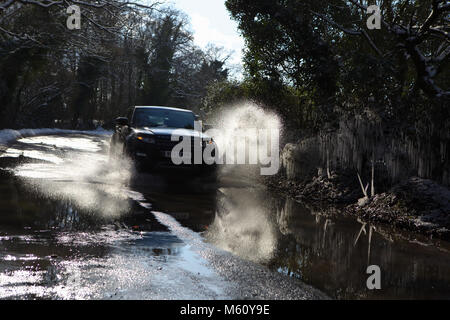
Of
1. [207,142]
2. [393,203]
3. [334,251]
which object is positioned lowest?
[334,251]

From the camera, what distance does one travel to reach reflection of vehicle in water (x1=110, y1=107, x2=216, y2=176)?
37.4 feet

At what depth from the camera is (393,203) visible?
8.72m

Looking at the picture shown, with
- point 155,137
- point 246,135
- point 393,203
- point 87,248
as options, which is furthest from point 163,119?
point 87,248

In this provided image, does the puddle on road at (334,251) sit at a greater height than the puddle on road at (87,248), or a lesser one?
lesser

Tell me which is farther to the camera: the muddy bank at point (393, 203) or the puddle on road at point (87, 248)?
the muddy bank at point (393, 203)

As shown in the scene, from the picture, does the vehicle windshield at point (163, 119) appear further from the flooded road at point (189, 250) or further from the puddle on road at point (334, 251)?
the puddle on road at point (334, 251)

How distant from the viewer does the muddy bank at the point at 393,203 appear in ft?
25.3

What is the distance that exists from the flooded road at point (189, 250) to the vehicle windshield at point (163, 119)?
3149mm

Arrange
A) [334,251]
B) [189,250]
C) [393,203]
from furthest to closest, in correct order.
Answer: [393,203] → [334,251] → [189,250]

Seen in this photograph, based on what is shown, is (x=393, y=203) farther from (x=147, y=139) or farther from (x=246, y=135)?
(x=246, y=135)

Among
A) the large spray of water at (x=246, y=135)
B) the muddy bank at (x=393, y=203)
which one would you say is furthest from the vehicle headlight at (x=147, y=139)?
the large spray of water at (x=246, y=135)

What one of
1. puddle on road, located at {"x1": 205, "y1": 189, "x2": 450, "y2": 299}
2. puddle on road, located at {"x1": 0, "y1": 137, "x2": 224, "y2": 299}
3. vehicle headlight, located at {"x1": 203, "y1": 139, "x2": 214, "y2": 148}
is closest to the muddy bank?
puddle on road, located at {"x1": 205, "y1": 189, "x2": 450, "y2": 299}

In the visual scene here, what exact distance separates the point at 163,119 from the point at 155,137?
1.75 metres
